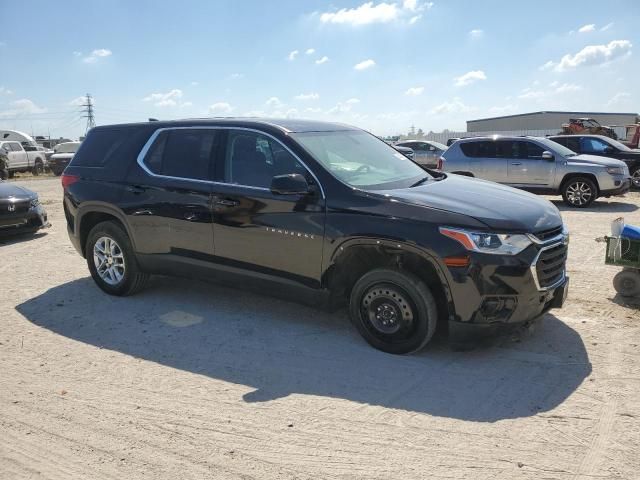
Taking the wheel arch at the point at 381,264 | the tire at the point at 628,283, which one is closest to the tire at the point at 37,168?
the wheel arch at the point at 381,264

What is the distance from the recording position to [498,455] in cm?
315

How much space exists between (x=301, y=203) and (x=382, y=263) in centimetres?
84

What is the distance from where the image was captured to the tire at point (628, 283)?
5656mm

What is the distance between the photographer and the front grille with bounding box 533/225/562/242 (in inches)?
168

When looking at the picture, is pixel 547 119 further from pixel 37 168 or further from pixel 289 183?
pixel 289 183

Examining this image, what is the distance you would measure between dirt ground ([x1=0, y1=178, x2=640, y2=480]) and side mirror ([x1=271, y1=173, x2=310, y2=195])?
4.38ft

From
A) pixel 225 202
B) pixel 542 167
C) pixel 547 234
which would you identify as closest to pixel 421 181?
pixel 547 234

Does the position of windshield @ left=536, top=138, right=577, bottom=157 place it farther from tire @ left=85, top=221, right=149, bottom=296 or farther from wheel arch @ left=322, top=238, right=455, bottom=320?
tire @ left=85, top=221, right=149, bottom=296

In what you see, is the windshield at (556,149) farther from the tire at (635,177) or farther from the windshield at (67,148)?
A: the windshield at (67,148)

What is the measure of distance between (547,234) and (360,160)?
69.4 inches

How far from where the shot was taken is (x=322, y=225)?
459 centimetres

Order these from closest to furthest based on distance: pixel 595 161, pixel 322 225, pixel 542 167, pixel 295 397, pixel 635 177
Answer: pixel 295 397, pixel 322 225, pixel 595 161, pixel 542 167, pixel 635 177

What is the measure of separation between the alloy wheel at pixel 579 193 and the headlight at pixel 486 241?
1037 cm

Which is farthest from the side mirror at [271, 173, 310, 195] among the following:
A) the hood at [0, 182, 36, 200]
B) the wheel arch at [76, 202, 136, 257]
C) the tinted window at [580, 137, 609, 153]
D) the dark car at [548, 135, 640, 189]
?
the tinted window at [580, 137, 609, 153]
